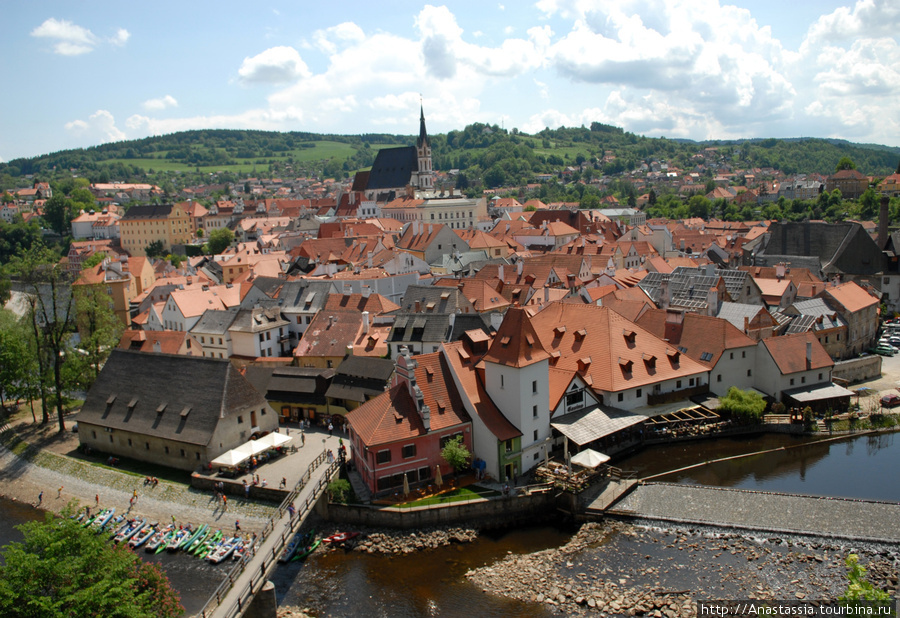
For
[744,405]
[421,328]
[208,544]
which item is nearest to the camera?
[208,544]

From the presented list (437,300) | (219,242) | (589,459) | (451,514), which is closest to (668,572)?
(589,459)

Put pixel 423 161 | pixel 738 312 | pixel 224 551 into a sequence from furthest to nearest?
pixel 423 161
pixel 738 312
pixel 224 551

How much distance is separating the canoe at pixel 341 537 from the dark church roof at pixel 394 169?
435 feet

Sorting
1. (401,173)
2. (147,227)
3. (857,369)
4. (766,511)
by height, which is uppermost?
(401,173)

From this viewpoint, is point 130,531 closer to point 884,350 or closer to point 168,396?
point 168,396

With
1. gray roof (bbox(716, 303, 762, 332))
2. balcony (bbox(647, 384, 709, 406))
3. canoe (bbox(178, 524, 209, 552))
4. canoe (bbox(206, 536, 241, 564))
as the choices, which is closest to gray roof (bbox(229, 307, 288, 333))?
canoe (bbox(178, 524, 209, 552))

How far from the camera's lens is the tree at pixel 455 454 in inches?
1337

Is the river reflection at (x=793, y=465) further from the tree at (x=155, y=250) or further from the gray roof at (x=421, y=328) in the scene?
the tree at (x=155, y=250)

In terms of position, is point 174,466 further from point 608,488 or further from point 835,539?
point 835,539

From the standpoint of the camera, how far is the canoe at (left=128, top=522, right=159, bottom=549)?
3234 centimetres

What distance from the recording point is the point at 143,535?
3294cm

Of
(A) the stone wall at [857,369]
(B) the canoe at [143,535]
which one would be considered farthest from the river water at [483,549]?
(A) the stone wall at [857,369]

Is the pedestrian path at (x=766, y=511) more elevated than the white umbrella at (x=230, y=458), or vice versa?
the white umbrella at (x=230, y=458)

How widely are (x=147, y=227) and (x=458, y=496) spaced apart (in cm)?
12101
